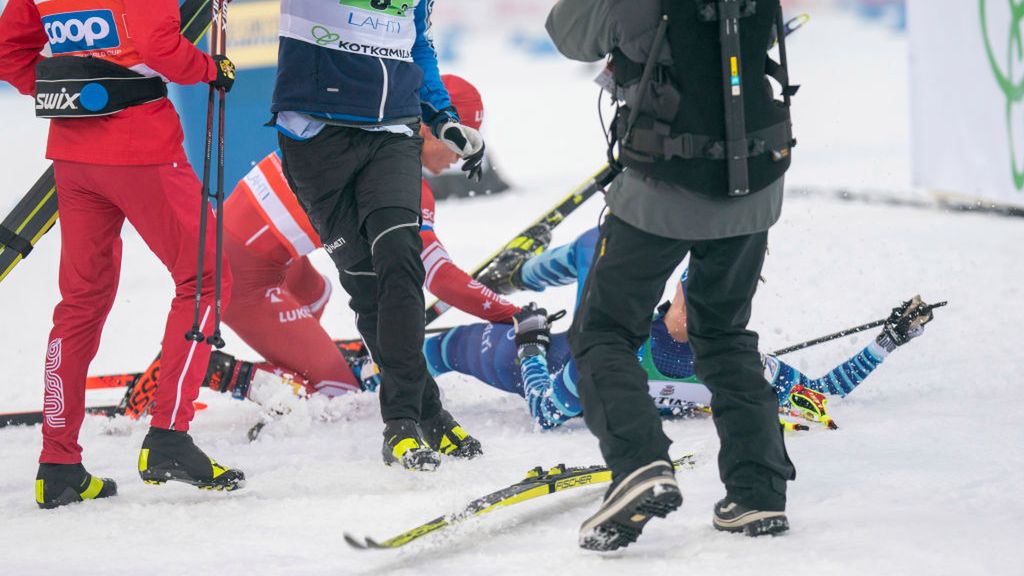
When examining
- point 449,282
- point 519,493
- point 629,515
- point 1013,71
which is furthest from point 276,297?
point 1013,71

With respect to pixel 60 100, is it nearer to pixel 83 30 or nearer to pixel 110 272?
pixel 83 30

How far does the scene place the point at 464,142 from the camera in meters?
3.61

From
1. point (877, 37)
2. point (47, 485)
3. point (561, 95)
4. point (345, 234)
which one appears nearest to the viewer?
point (47, 485)

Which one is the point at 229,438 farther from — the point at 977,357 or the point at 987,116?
the point at 987,116

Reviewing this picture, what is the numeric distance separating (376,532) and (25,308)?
453cm

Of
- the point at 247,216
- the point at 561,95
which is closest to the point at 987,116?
the point at 247,216

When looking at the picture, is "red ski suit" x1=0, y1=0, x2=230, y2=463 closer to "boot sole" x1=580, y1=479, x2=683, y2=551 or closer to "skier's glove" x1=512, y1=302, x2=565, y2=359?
"skier's glove" x1=512, y1=302, x2=565, y2=359

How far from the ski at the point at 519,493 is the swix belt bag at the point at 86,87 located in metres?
1.34

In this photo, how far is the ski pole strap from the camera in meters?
3.83

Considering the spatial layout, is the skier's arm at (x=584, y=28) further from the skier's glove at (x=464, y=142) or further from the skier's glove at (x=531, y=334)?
the skier's glove at (x=531, y=334)

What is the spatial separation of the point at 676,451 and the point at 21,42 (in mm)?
2157

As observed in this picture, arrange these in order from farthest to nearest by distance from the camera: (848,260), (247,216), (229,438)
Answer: (848,260), (247,216), (229,438)

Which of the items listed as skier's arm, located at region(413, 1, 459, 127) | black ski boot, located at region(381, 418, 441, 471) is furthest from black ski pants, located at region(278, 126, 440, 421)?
skier's arm, located at region(413, 1, 459, 127)

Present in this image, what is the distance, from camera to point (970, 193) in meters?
7.71
